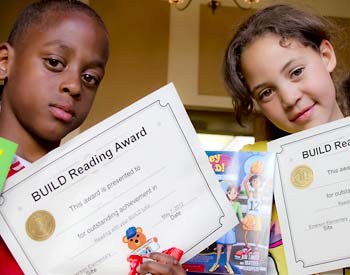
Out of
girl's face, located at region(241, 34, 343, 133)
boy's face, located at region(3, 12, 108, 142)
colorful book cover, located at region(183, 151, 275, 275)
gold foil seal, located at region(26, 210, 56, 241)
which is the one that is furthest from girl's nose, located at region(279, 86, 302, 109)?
gold foil seal, located at region(26, 210, 56, 241)

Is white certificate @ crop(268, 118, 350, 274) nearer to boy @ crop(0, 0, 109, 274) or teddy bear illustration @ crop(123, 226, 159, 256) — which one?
teddy bear illustration @ crop(123, 226, 159, 256)

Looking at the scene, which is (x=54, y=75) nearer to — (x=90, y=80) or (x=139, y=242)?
(x=90, y=80)

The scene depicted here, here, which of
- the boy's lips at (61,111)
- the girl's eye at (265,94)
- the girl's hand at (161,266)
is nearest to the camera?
the girl's hand at (161,266)

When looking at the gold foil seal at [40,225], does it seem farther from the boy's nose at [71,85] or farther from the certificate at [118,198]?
the boy's nose at [71,85]

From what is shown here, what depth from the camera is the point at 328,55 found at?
3.03 feet

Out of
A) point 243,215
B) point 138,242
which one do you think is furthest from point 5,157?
point 243,215

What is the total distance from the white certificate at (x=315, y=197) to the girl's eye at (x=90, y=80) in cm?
32

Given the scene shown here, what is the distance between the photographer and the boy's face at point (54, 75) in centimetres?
74

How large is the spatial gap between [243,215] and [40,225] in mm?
316

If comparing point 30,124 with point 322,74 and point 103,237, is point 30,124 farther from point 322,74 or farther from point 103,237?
point 322,74

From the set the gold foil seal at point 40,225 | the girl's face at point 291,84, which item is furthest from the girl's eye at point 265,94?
the gold foil seal at point 40,225

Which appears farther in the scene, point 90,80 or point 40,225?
point 90,80

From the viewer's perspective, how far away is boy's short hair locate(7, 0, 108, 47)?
2.66 feet

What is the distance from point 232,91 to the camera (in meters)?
1.00
